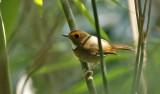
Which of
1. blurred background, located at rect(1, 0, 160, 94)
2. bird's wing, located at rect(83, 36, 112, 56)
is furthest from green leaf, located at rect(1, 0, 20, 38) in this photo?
bird's wing, located at rect(83, 36, 112, 56)

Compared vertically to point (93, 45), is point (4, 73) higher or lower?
higher

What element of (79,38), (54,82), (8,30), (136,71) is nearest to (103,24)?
(54,82)

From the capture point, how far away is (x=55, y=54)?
2686 mm

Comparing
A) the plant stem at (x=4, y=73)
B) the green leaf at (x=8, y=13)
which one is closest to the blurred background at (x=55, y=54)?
the green leaf at (x=8, y=13)

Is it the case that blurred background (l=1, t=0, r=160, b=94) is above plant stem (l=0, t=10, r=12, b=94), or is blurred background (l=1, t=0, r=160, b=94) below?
below

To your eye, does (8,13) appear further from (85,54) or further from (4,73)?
(85,54)

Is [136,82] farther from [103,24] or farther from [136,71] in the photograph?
[103,24]

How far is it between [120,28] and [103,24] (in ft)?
0.61

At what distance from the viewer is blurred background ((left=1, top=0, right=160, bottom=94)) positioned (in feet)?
4.85

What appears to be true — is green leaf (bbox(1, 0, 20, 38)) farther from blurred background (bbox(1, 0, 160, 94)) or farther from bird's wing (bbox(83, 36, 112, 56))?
bird's wing (bbox(83, 36, 112, 56))

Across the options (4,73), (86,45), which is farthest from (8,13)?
(86,45)

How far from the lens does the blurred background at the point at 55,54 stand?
1478mm

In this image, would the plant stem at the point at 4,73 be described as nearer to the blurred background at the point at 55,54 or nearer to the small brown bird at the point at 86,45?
the blurred background at the point at 55,54

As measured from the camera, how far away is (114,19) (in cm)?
365
